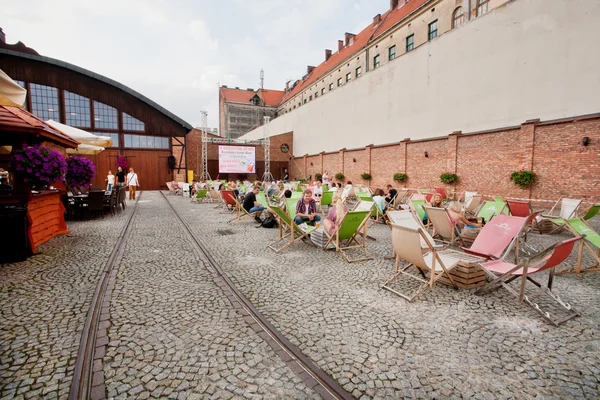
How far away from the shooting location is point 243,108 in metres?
60.1

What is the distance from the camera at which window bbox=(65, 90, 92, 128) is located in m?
22.2

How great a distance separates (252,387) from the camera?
2.10 meters

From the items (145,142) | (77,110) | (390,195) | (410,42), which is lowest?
(390,195)

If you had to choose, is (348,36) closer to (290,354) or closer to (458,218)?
(458,218)

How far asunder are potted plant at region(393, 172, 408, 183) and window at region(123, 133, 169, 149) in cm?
1943

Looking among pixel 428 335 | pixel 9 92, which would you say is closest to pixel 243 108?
pixel 9 92

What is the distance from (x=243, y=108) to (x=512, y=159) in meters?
54.6

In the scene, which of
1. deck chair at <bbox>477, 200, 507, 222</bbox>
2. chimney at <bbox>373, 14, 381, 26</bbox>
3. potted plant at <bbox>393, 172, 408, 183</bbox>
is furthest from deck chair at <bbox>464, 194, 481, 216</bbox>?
chimney at <bbox>373, 14, 381, 26</bbox>

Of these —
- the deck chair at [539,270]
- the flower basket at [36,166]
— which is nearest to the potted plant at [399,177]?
the deck chair at [539,270]

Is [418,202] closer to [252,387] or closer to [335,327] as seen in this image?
[335,327]

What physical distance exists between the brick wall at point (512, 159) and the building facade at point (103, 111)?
18879 mm

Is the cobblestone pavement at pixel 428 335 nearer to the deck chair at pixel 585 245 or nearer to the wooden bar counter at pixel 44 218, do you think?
the deck chair at pixel 585 245

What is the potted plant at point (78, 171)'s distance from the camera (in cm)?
803

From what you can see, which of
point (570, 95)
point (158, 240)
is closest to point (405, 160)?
point (570, 95)
